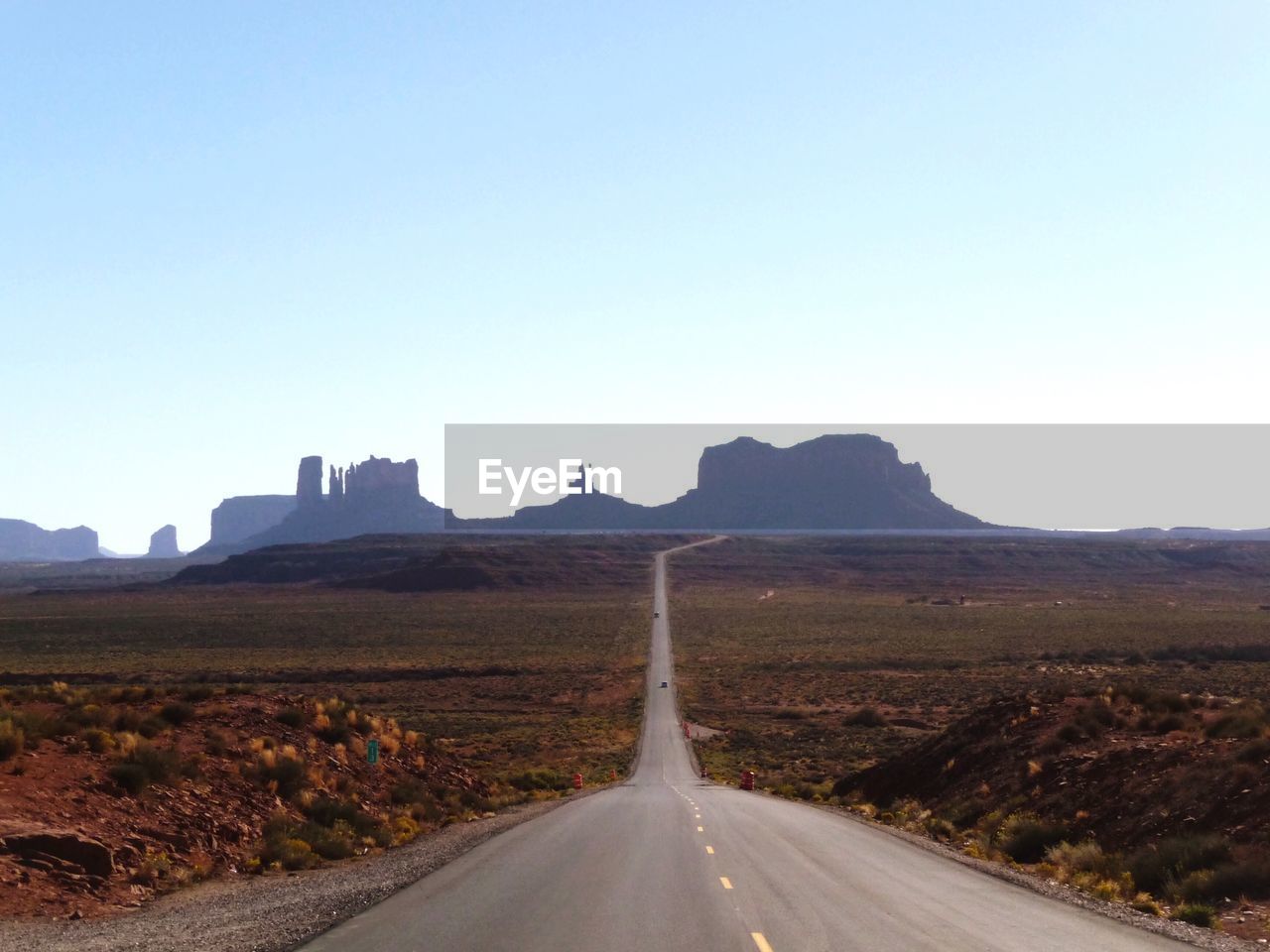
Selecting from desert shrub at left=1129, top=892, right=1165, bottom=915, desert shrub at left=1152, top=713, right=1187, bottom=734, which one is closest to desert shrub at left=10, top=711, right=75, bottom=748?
desert shrub at left=1129, top=892, right=1165, bottom=915

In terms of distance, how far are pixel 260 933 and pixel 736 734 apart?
119 feet

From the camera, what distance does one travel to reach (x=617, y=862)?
47.9 ft

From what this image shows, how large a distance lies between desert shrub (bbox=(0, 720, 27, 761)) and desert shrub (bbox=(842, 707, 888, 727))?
35.2 m

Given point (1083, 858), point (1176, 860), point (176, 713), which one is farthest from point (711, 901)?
point (176, 713)

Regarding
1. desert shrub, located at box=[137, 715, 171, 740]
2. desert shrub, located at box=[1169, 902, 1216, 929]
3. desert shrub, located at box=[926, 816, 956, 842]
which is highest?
desert shrub, located at box=[137, 715, 171, 740]

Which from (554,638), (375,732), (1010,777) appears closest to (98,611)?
(554,638)

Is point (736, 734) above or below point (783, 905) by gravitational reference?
below

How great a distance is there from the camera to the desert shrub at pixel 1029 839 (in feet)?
56.7

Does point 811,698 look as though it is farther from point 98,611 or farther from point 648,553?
point 648,553

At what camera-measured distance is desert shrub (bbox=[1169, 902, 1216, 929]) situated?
12.0 metres

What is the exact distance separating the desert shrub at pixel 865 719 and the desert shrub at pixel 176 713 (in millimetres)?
30939

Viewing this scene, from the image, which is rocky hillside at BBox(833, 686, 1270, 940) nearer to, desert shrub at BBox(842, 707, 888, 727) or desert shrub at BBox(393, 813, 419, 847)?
desert shrub at BBox(393, 813, 419, 847)

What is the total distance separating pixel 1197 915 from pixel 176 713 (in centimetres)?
1618

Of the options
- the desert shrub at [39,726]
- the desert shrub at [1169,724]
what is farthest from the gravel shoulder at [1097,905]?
the desert shrub at [39,726]
